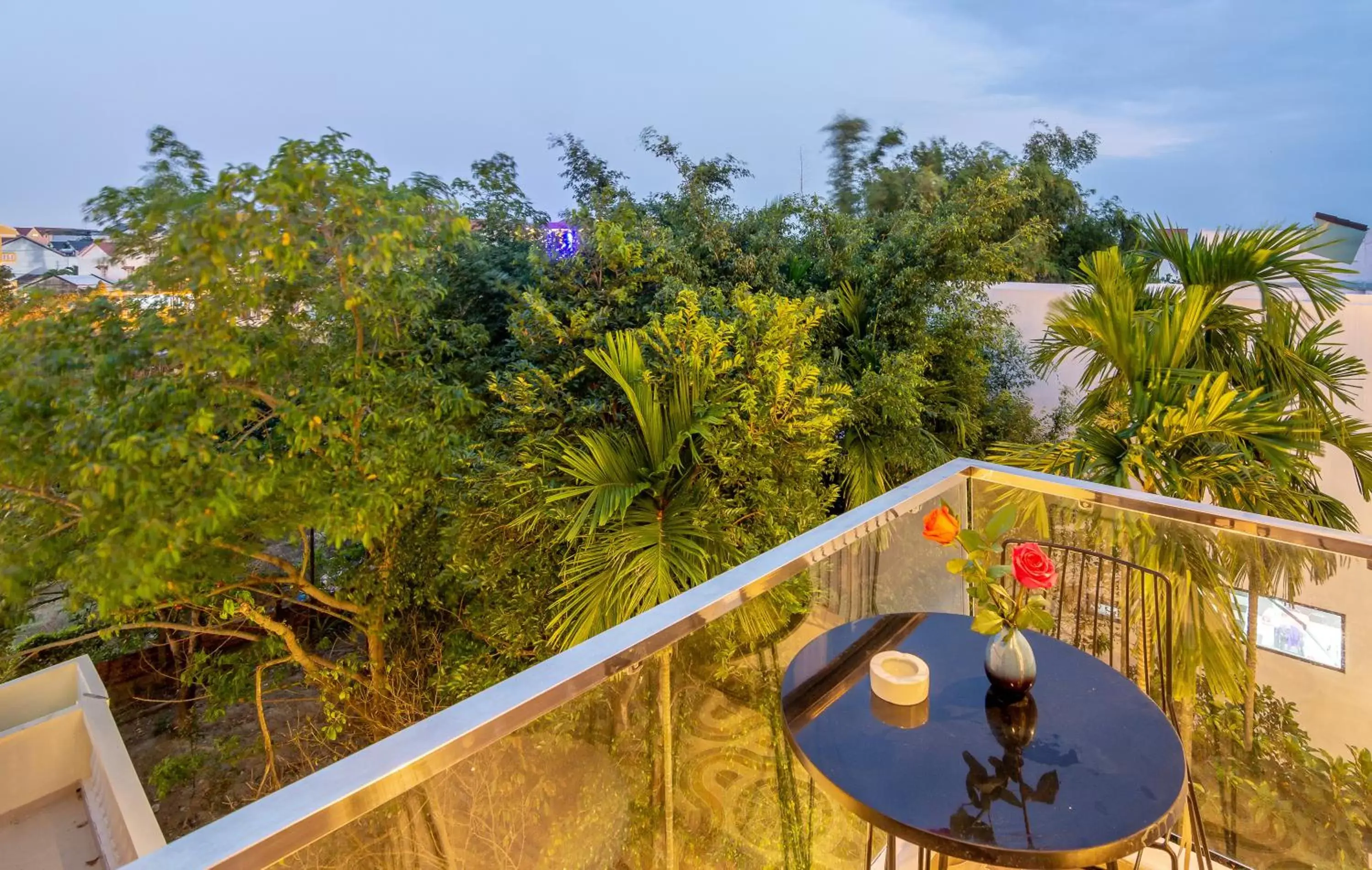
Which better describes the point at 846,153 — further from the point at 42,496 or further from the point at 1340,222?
the point at 42,496

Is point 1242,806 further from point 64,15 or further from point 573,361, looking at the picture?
point 64,15

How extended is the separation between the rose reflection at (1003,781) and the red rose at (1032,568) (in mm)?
223

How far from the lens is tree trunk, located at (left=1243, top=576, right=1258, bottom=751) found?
1860 millimetres

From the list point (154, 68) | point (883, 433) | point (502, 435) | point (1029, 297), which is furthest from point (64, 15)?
point (1029, 297)

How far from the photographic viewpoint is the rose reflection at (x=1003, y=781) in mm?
971

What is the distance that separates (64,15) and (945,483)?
9.92 m

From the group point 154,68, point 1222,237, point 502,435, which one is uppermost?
point 154,68

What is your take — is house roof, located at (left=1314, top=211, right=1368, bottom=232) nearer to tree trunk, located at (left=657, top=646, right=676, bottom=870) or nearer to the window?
the window

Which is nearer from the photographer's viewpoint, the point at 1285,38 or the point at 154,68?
the point at 154,68

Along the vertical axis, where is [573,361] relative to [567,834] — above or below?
above

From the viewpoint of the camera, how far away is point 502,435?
3674mm

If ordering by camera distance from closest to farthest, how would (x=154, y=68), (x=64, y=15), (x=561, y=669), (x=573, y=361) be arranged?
(x=561, y=669) < (x=573, y=361) < (x=64, y=15) < (x=154, y=68)

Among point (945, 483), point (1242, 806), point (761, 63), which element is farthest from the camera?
point (761, 63)

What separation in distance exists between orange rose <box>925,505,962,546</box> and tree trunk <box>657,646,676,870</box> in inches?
20.7
